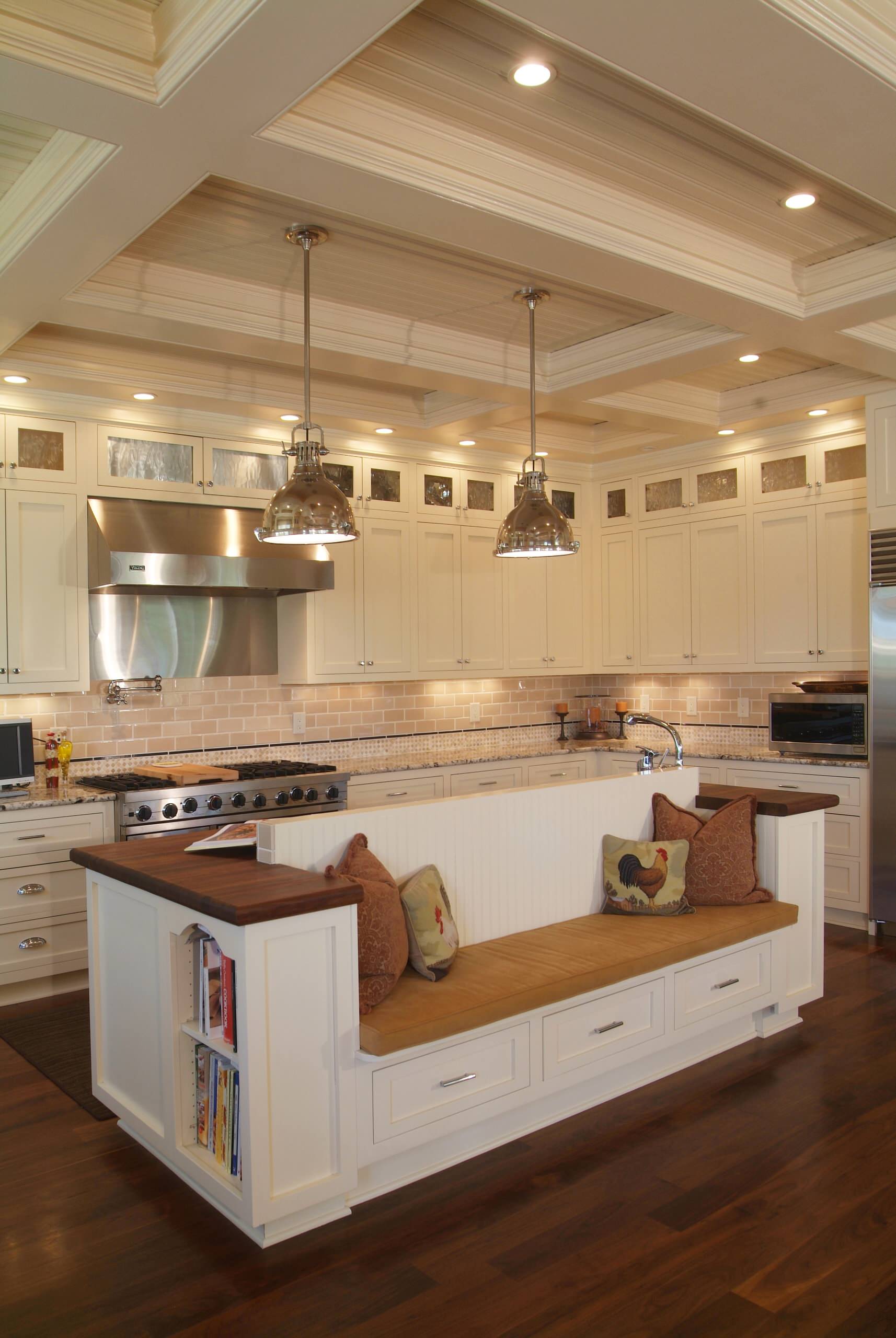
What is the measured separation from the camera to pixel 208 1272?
2.49 m

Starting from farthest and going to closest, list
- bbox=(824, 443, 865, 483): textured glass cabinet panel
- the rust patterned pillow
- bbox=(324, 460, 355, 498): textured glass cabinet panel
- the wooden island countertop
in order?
bbox=(324, 460, 355, 498): textured glass cabinet panel → bbox=(824, 443, 865, 483): textured glass cabinet panel → the rust patterned pillow → the wooden island countertop

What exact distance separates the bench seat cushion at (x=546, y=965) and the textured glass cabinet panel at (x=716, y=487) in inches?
119

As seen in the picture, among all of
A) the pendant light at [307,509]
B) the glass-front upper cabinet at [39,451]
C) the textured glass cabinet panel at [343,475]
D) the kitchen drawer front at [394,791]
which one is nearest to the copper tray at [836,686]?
the kitchen drawer front at [394,791]

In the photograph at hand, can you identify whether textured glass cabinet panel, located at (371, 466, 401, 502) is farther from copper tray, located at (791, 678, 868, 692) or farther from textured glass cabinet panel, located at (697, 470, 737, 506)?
copper tray, located at (791, 678, 868, 692)

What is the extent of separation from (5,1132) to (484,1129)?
155 centimetres

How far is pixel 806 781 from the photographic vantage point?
5609 mm

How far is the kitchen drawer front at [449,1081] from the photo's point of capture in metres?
2.82

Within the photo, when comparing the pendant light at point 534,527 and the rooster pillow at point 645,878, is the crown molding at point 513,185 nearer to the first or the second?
the pendant light at point 534,527

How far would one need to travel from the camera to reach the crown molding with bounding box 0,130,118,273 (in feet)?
9.07

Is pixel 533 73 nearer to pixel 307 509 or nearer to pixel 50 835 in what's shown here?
pixel 307 509

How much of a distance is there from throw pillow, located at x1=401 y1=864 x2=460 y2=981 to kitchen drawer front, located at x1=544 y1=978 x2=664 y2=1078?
38 cm

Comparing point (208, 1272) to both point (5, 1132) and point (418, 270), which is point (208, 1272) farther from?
point (418, 270)

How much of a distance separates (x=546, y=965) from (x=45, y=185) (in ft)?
9.37

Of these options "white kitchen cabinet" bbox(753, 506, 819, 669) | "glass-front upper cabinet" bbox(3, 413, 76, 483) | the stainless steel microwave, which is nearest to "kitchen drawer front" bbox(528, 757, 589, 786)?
the stainless steel microwave
